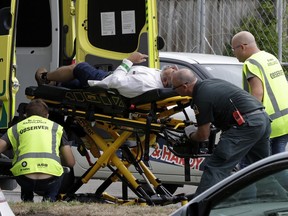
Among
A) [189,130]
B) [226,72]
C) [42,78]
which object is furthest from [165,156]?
[189,130]

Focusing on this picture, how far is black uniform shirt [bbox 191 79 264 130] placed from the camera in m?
8.06

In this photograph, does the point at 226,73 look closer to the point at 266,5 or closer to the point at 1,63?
Result: the point at 1,63

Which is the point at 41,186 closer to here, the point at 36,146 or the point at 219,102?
the point at 36,146

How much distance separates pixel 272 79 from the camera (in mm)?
8828

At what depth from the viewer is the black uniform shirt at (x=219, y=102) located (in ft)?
26.5

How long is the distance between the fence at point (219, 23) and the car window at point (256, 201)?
33.9 ft

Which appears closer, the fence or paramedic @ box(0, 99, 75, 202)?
paramedic @ box(0, 99, 75, 202)

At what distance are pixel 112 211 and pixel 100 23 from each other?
2.81 meters

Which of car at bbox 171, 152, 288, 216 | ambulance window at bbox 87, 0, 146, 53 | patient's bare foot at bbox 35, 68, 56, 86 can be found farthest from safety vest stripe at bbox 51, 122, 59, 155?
car at bbox 171, 152, 288, 216

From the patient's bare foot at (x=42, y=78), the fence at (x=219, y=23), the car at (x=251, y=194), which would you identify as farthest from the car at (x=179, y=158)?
the car at (x=251, y=194)

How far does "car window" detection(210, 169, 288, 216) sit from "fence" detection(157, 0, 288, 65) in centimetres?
1032

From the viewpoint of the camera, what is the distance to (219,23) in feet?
50.6

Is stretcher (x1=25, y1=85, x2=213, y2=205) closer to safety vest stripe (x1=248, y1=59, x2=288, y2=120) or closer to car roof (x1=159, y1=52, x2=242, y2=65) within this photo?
safety vest stripe (x1=248, y1=59, x2=288, y2=120)

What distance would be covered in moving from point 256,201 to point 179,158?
6.11 m
